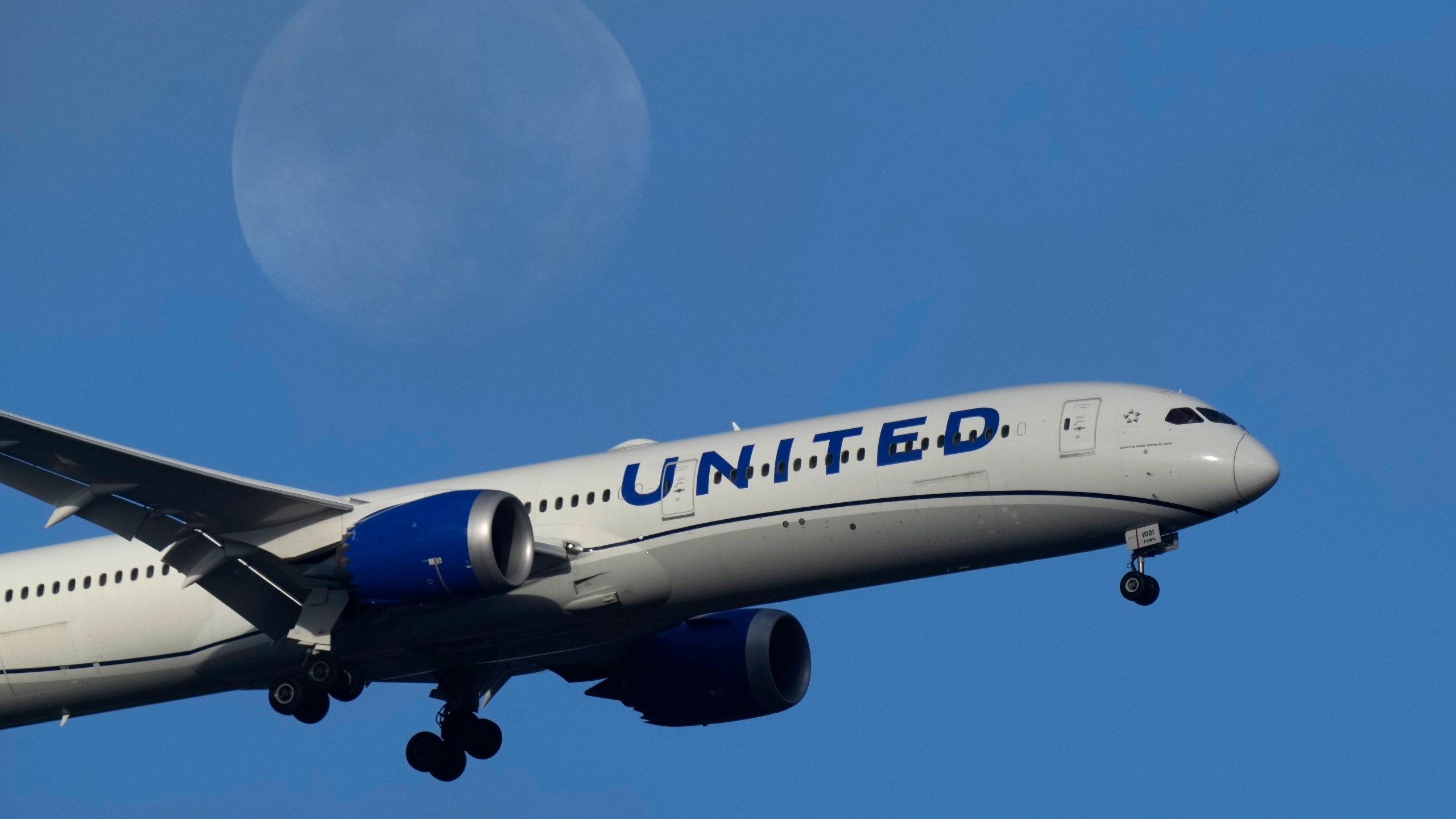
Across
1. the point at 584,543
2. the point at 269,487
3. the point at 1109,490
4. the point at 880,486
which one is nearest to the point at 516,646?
the point at 584,543

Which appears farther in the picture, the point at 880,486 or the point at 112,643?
the point at 112,643

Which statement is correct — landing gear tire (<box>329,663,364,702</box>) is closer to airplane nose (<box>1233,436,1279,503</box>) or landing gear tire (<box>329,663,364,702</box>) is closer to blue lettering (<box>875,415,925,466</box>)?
blue lettering (<box>875,415,925,466</box>)

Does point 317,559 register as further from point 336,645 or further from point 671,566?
point 671,566

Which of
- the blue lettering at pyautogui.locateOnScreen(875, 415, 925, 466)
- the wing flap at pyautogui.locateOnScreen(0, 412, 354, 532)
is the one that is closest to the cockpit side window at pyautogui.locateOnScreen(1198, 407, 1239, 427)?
the blue lettering at pyautogui.locateOnScreen(875, 415, 925, 466)

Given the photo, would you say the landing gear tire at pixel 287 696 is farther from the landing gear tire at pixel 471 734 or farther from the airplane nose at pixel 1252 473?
the airplane nose at pixel 1252 473

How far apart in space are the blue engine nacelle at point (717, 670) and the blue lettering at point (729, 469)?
604 centimetres

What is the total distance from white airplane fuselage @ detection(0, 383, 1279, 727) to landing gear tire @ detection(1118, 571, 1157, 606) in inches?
25.8

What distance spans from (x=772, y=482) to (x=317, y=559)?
26.4ft

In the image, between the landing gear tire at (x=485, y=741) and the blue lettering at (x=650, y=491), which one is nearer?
the blue lettering at (x=650, y=491)

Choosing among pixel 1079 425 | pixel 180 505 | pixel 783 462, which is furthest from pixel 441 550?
pixel 1079 425

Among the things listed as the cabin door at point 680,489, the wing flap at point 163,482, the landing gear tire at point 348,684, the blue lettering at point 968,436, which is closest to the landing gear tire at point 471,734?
the landing gear tire at point 348,684

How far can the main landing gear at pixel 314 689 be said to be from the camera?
36812 millimetres

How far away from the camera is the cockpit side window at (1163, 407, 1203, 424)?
34.2m

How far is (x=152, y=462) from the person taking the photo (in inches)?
1374
